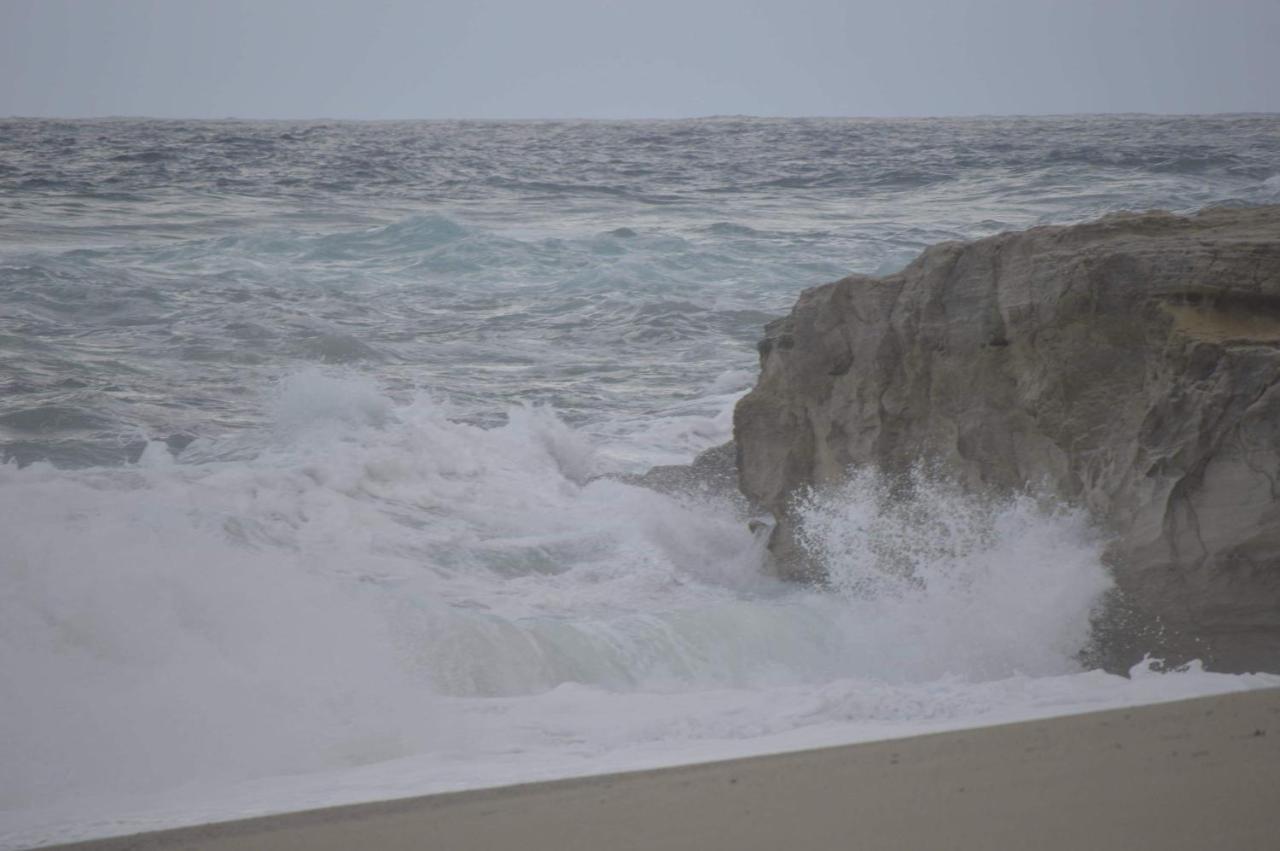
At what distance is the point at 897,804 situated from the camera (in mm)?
2338

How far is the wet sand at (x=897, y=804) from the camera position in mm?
2197

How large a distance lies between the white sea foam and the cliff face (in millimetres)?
205

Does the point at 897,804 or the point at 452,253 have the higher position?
the point at 452,253

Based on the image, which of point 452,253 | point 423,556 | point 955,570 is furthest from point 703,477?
point 452,253

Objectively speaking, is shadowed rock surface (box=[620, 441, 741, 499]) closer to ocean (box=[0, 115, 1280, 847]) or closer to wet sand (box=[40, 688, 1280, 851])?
ocean (box=[0, 115, 1280, 847])

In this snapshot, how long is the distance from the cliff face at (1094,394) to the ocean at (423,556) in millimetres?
196

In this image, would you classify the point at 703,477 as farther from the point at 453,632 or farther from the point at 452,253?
the point at 452,253

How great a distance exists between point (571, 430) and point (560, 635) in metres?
3.47

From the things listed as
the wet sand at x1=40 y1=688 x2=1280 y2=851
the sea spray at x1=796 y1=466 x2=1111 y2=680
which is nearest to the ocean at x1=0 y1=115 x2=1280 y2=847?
the sea spray at x1=796 y1=466 x2=1111 y2=680

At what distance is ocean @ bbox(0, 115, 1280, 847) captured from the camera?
3164 millimetres

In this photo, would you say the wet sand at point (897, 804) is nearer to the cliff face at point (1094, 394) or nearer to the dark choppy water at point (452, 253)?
the cliff face at point (1094, 394)

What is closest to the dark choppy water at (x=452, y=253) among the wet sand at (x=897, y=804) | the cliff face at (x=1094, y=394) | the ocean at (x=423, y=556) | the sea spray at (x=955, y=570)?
the ocean at (x=423, y=556)

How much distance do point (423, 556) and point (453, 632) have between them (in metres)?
1.29

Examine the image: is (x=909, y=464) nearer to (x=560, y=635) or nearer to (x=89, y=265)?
(x=560, y=635)
